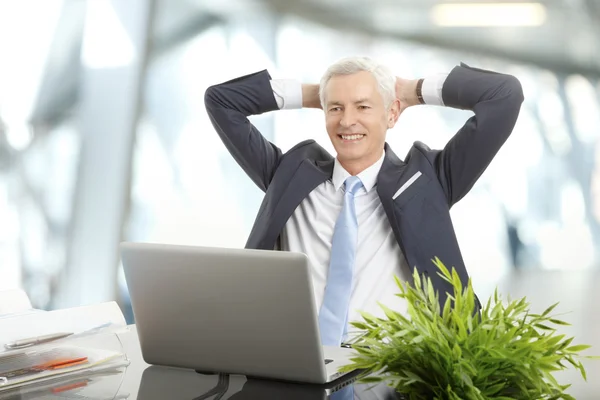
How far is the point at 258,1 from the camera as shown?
474 centimetres

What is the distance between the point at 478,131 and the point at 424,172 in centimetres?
22

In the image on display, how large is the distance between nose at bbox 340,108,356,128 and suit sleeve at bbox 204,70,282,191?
0.30 m

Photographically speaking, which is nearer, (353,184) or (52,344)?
(52,344)

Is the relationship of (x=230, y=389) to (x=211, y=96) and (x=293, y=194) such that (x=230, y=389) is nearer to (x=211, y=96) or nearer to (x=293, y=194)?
(x=293, y=194)

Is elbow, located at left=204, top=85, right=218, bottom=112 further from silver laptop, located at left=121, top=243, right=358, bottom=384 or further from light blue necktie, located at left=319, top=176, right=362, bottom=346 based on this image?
silver laptop, located at left=121, top=243, right=358, bottom=384

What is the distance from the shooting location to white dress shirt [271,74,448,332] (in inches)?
96.5

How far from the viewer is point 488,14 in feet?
14.4

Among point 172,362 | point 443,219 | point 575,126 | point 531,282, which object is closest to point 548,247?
point 531,282

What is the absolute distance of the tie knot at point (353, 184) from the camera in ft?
8.49

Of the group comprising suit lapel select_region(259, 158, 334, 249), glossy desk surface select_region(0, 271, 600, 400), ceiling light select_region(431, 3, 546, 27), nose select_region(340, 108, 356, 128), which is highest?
ceiling light select_region(431, 3, 546, 27)

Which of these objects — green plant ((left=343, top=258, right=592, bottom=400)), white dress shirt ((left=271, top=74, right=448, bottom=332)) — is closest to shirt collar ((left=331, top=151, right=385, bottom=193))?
white dress shirt ((left=271, top=74, right=448, bottom=332))

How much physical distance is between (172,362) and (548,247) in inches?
125

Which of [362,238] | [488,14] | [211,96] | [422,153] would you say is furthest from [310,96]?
[488,14]

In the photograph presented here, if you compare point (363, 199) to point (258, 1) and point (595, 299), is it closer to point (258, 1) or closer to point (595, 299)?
point (595, 299)
